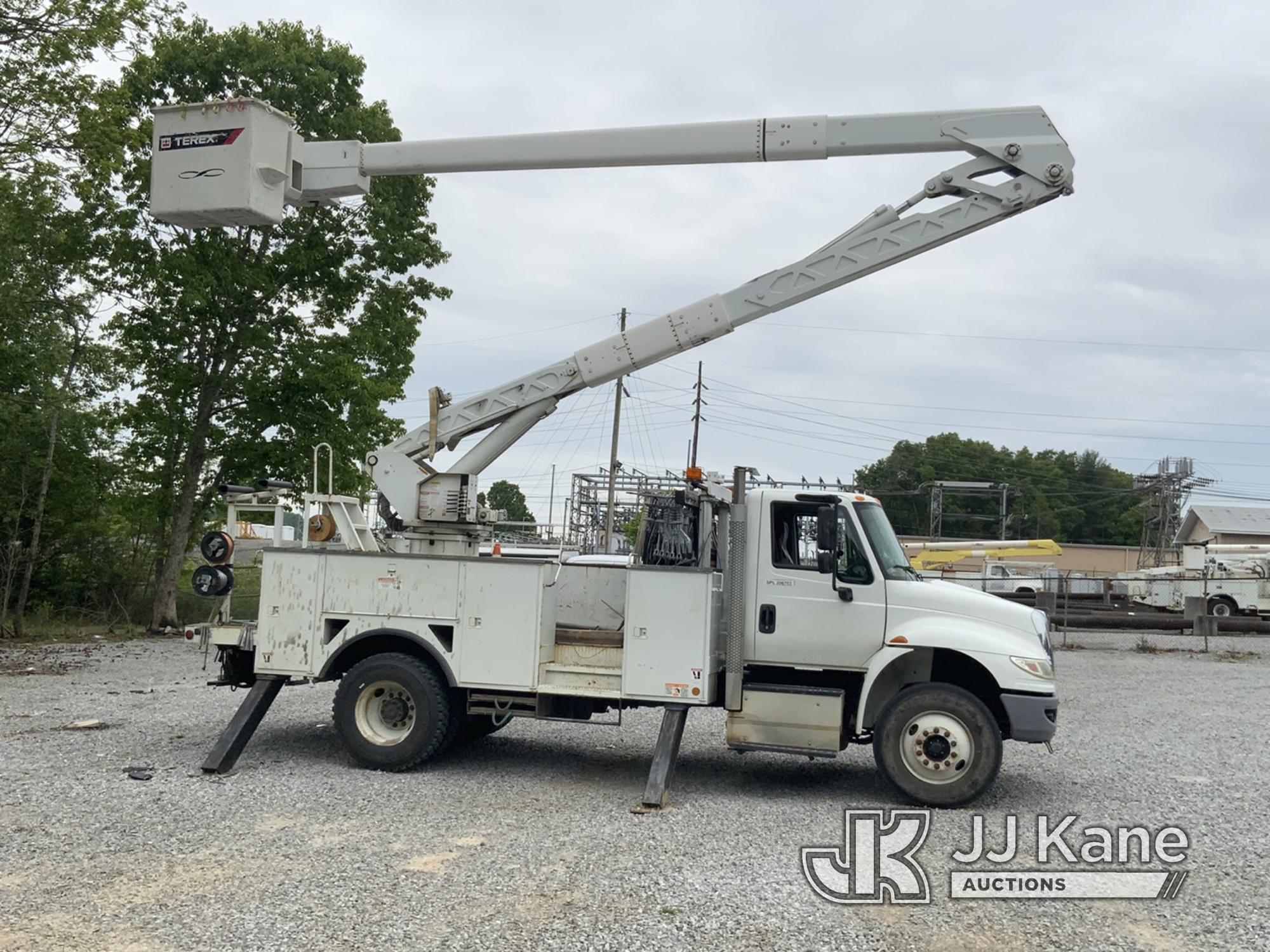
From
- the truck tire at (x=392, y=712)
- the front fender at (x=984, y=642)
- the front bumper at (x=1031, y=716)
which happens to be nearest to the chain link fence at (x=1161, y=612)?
the front fender at (x=984, y=642)

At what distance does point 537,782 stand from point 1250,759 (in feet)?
23.6

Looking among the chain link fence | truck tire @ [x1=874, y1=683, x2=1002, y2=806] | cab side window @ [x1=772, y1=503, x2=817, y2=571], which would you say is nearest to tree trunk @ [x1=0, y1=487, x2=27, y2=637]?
cab side window @ [x1=772, y1=503, x2=817, y2=571]

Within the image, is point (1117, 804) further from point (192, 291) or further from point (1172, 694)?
point (192, 291)

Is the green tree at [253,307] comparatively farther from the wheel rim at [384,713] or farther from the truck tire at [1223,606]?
the truck tire at [1223,606]

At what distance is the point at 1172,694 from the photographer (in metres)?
16.7

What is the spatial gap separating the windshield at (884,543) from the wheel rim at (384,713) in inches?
160

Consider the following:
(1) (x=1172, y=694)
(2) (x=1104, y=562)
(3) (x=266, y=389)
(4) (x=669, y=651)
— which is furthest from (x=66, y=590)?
(2) (x=1104, y=562)

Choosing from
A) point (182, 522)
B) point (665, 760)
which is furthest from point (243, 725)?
point (182, 522)

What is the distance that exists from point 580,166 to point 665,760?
17.0 ft

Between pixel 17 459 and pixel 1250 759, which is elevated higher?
pixel 17 459

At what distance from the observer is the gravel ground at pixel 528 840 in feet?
18.1

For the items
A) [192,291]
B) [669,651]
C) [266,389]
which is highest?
[192,291]

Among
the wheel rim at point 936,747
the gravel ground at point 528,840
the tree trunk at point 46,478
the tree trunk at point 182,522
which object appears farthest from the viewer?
the tree trunk at point 182,522

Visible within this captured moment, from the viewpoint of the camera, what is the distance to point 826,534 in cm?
845
